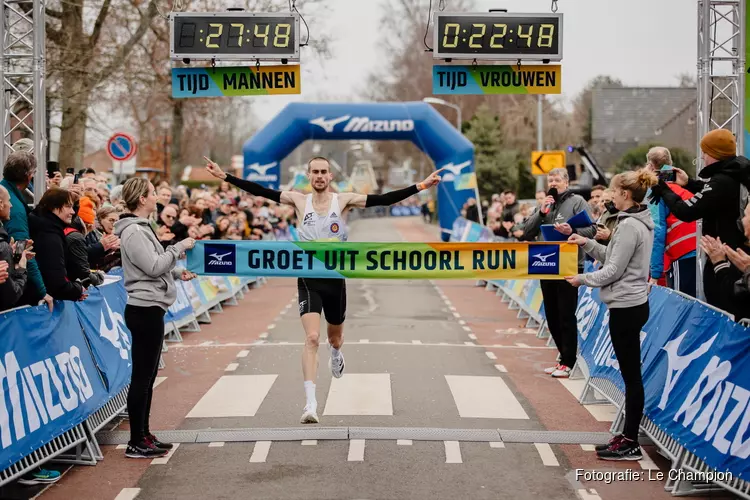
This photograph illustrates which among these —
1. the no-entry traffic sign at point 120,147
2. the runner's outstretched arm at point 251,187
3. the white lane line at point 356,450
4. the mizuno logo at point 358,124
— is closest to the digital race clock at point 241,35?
the runner's outstretched arm at point 251,187

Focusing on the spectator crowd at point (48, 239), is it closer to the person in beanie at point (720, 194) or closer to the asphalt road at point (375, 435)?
the asphalt road at point (375, 435)

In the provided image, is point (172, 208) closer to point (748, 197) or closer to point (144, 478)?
point (144, 478)

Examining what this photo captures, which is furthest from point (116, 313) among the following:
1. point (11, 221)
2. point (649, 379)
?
point (649, 379)

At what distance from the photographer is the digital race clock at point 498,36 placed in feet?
41.0

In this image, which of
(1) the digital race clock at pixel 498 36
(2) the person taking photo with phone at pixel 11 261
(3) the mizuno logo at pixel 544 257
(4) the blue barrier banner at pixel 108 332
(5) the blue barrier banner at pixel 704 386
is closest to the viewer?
(5) the blue barrier banner at pixel 704 386

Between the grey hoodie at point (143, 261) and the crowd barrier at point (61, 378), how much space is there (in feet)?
2.28

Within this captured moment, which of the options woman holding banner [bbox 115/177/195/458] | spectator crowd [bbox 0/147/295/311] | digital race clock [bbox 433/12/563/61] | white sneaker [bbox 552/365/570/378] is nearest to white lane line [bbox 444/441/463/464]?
woman holding banner [bbox 115/177/195/458]

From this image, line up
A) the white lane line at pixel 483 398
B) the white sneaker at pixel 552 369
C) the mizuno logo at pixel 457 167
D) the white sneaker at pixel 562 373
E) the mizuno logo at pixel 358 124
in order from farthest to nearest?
the mizuno logo at pixel 457 167 → the mizuno logo at pixel 358 124 → the white sneaker at pixel 552 369 → the white sneaker at pixel 562 373 → the white lane line at pixel 483 398

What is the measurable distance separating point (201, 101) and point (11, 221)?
35305 millimetres

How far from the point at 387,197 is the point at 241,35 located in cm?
417

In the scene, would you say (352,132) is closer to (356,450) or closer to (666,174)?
(666,174)

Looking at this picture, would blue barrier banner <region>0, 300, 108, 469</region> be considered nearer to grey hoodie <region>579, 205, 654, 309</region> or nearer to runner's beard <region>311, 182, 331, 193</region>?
runner's beard <region>311, 182, 331, 193</region>

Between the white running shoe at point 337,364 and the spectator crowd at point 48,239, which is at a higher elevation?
the spectator crowd at point 48,239

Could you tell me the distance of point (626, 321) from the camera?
7.82 meters
